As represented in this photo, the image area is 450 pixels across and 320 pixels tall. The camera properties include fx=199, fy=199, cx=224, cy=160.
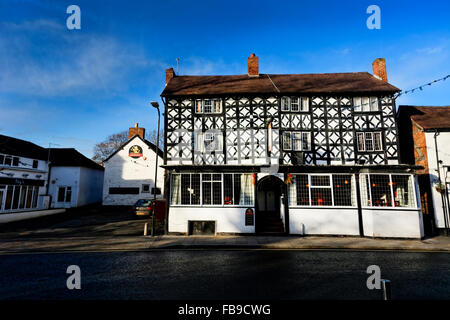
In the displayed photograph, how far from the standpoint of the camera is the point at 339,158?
14.6 metres

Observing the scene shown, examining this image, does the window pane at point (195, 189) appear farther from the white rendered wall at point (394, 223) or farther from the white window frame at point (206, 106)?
the white rendered wall at point (394, 223)

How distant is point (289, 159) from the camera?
1462cm

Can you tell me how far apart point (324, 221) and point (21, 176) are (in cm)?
2988

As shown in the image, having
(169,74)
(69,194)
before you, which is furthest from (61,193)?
(169,74)

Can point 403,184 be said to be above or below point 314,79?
below

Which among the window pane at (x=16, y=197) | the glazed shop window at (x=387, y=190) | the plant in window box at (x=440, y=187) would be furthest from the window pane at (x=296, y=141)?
the window pane at (x=16, y=197)

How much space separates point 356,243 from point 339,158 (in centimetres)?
589

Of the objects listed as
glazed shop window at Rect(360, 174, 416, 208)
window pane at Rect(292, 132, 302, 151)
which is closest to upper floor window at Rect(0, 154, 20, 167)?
window pane at Rect(292, 132, 302, 151)

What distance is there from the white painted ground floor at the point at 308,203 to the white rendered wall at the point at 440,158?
2.54 m

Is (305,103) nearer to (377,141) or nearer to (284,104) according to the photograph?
(284,104)

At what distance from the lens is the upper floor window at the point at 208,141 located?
15.2 m
